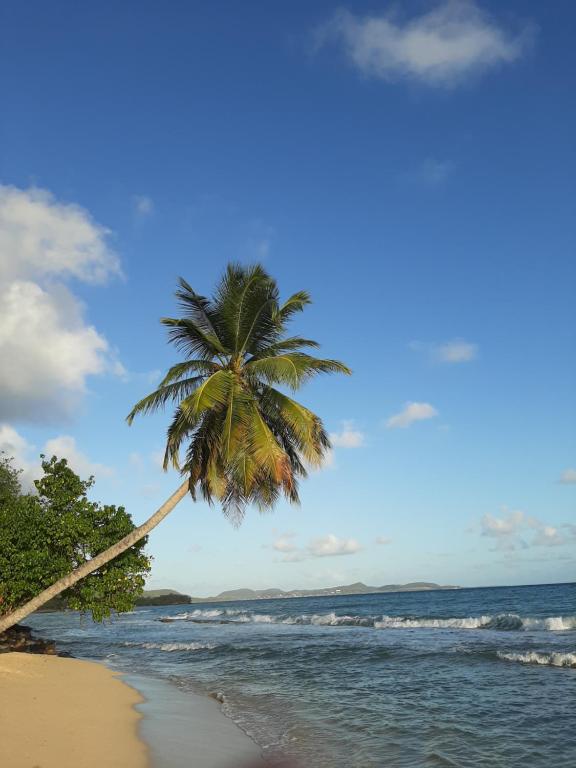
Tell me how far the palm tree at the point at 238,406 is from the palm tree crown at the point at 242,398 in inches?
1.2

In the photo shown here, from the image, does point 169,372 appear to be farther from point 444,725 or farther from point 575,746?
point 575,746

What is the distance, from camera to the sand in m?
7.76

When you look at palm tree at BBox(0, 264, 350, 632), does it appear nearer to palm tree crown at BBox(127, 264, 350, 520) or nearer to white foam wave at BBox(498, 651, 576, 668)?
palm tree crown at BBox(127, 264, 350, 520)

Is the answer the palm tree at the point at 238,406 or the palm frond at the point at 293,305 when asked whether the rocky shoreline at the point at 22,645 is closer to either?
the palm tree at the point at 238,406

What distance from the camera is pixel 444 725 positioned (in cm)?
1095

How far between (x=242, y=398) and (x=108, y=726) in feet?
27.7

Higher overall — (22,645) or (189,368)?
(189,368)

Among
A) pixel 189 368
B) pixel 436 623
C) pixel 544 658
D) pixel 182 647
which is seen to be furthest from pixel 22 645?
pixel 436 623

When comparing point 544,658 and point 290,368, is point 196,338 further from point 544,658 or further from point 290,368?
point 544,658

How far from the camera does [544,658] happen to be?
1838 cm

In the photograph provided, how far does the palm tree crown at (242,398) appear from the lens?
50.8ft

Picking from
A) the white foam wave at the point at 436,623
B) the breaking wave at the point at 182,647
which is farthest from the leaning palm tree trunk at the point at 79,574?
the white foam wave at the point at 436,623

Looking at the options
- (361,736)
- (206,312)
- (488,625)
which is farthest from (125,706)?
(488,625)

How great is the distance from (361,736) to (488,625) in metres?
25.7
